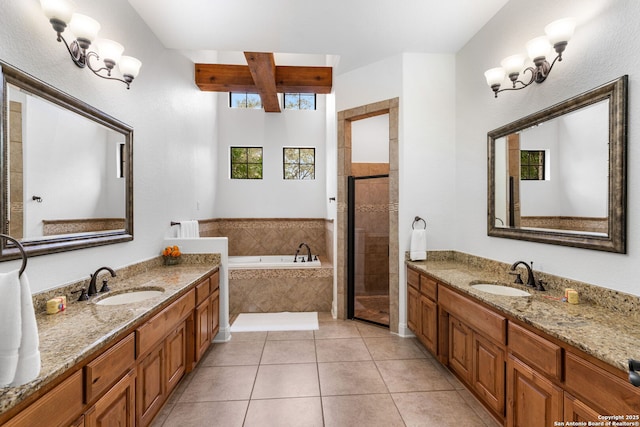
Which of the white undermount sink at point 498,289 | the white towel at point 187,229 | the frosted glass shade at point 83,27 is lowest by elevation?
the white undermount sink at point 498,289

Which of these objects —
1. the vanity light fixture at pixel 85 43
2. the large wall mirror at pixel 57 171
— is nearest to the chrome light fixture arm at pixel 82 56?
the vanity light fixture at pixel 85 43

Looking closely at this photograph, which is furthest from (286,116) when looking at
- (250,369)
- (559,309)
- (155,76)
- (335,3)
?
(559,309)

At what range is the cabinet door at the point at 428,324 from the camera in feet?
8.41

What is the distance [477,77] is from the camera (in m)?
2.82

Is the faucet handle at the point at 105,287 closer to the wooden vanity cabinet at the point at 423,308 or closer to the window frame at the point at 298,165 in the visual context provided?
the wooden vanity cabinet at the point at 423,308

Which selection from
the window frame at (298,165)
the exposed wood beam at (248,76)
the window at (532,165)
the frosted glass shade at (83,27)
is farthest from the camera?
the window frame at (298,165)

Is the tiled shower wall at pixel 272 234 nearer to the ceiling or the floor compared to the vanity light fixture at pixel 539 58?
nearer to the floor

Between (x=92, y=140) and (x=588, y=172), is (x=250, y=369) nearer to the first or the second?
(x=92, y=140)

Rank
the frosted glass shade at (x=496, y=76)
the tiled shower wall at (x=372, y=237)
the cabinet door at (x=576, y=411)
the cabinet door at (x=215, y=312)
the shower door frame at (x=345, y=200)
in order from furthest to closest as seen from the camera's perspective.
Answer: the tiled shower wall at (x=372, y=237) → the shower door frame at (x=345, y=200) → the cabinet door at (x=215, y=312) → the frosted glass shade at (x=496, y=76) → the cabinet door at (x=576, y=411)

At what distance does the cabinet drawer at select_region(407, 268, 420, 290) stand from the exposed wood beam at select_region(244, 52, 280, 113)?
9.31ft

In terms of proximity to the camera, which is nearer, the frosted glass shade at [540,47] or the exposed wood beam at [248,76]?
the frosted glass shade at [540,47]

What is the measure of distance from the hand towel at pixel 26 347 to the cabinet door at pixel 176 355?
42.6 inches

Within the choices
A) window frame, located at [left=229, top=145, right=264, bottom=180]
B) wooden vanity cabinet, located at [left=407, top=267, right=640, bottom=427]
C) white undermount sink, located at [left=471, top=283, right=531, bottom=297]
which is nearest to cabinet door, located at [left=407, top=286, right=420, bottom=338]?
wooden vanity cabinet, located at [left=407, top=267, right=640, bottom=427]

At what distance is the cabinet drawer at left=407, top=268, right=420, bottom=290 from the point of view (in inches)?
114
